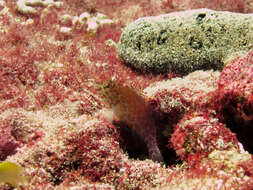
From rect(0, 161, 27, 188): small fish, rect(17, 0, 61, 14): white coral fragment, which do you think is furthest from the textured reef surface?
rect(17, 0, 61, 14): white coral fragment

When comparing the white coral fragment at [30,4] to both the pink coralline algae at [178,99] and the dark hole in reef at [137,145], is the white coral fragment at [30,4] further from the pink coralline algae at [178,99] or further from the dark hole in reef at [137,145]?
the dark hole in reef at [137,145]

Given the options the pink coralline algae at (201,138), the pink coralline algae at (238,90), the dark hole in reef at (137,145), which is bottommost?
the dark hole in reef at (137,145)

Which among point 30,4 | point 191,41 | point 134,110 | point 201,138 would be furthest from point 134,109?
point 30,4

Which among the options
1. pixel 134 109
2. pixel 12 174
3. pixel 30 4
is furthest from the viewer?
pixel 30 4

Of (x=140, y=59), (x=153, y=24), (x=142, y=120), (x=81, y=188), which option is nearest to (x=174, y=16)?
(x=153, y=24)

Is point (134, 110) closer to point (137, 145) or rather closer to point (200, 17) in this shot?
point (137, 145)

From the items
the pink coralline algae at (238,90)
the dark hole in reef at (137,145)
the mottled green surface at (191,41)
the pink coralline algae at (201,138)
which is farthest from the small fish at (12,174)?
the mottled green surface at (191,41)

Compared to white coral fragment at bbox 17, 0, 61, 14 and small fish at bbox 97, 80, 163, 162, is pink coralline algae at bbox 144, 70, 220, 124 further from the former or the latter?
white coral fragment at bbox 17, 0, 61, 14
